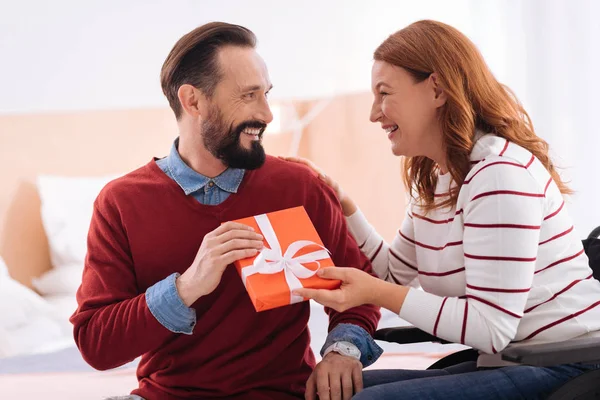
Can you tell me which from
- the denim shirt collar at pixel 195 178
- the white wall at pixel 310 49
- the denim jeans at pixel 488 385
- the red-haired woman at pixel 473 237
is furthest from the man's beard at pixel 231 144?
the white wall at pixel 310 49

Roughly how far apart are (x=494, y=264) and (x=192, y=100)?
26.7 inches

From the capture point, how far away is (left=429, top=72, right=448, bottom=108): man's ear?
155 centimetres

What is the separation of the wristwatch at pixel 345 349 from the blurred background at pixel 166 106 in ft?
4.98

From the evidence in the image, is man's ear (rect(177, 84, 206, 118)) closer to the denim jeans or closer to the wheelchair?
the denim jeans

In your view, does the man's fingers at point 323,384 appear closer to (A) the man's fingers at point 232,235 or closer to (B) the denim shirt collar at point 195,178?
(A) the man's fingers at point 232,235

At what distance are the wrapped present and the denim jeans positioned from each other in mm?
203

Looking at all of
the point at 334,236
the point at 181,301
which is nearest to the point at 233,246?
the point at 181,301

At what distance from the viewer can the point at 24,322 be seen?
9.36 feet

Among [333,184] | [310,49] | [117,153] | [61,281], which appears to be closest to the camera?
[333,184]

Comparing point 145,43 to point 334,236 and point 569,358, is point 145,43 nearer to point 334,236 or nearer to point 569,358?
point 334,236

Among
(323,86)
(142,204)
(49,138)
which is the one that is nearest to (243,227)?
(142,204)

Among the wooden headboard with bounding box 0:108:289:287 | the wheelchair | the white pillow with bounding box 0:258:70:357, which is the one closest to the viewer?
the wheelchair

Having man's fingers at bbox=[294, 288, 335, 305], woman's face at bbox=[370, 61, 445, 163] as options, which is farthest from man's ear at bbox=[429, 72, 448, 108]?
Result: man's fingers at bbox=[294, 288, 335, 305]

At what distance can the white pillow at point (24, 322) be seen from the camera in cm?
277
